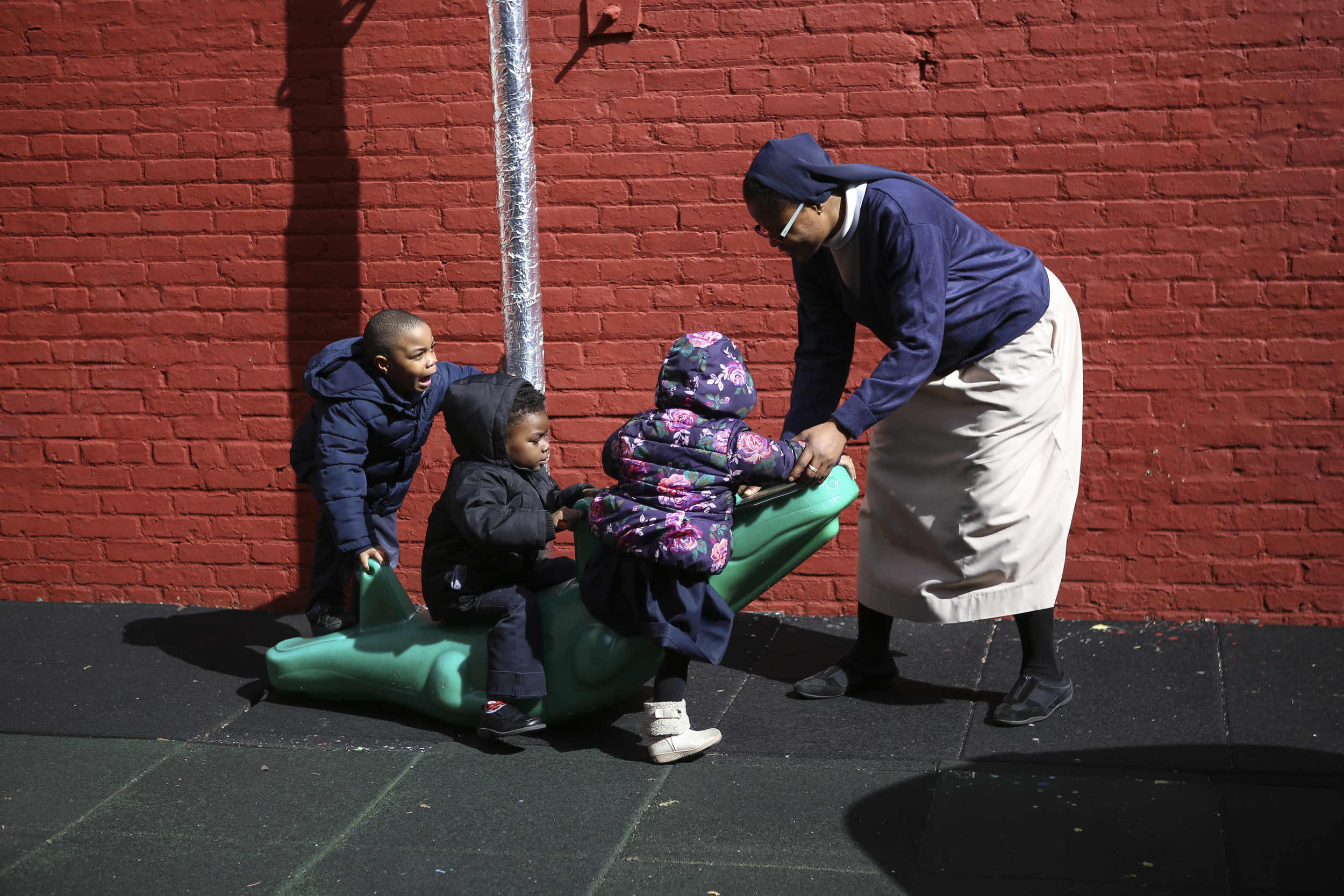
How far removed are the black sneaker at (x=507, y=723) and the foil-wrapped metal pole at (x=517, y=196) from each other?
119 centimetres

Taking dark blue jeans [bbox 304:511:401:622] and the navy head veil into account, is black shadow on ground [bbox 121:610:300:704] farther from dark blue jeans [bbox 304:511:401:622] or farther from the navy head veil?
the navy head veil

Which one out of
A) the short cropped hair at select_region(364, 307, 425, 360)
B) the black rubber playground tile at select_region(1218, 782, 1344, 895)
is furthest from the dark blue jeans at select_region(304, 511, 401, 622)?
the black rubber playground tile at select_region(1218, 782, 1344, 895)

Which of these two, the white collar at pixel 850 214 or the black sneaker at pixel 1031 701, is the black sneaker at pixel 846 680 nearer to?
the black sneaker at pixel 1031 701

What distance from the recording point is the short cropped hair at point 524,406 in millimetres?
3709

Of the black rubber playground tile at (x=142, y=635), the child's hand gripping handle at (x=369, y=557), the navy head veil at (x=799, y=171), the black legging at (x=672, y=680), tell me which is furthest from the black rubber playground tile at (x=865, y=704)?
the black rubber playground tile at (x=142, y=635)

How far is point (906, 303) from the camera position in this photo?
3.47m

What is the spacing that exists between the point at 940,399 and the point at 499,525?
1.36 m

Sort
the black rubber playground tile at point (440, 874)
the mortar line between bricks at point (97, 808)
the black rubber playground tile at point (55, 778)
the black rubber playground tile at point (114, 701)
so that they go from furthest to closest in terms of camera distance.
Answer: the black rubber playground tile at point (114, 701) < the black rubber playground tile at point (55, 778) < the mortar line between bricks at point (97, 808) < the black rubber playground tile at point (440, 874)

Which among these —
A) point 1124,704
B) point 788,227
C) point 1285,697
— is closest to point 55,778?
point 788,227

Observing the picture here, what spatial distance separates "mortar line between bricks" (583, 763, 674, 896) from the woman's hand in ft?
2.97

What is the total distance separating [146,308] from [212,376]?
1.28 ft

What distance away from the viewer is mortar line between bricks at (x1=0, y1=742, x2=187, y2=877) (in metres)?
3.08

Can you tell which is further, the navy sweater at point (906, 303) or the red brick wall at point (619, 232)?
the red brick wall at point (619, 232)

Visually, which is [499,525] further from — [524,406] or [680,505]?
[680,505]
